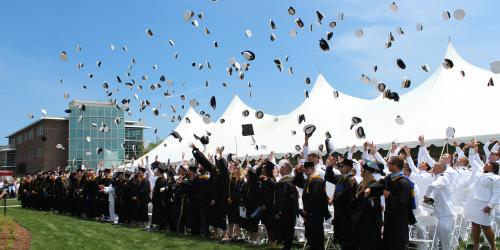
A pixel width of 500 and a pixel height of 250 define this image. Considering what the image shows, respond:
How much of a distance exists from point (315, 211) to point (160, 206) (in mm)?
6769

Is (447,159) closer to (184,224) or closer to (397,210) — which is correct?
(397,210)

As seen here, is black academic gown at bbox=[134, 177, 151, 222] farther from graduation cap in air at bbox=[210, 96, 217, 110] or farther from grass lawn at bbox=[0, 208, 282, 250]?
graduation cap in air at bbox=[210, 96, 217, 110]

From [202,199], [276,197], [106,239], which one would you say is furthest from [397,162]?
[106,239]

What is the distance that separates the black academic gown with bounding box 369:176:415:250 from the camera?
7.99 m

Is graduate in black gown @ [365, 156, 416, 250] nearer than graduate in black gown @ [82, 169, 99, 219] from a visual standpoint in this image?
Yes

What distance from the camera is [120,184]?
17.6 m

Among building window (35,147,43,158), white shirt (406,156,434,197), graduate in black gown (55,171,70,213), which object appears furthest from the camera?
building window (35,147,43,158)

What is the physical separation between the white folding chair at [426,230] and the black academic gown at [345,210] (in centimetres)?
113

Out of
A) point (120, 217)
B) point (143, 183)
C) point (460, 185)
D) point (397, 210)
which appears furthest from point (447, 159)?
point (120, 217)

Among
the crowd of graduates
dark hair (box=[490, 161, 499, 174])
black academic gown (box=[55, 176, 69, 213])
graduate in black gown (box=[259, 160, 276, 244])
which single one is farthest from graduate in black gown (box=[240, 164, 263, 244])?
black academic gown (box=[55, 176, 69, 213])

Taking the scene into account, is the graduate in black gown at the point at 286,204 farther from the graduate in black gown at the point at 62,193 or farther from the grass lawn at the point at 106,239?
the graduate in black gown at the point at 62,193

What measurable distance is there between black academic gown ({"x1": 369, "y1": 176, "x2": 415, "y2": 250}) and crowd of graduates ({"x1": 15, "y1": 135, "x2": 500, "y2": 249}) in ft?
0.05

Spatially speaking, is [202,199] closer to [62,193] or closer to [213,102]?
[213,102]

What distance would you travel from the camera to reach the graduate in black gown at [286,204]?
1034 cm
